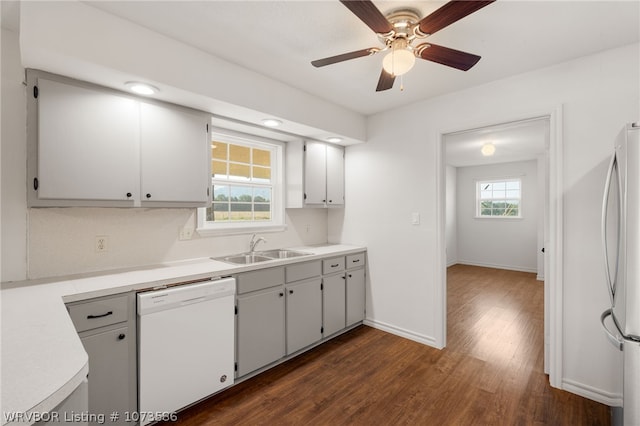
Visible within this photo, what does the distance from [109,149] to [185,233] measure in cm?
92

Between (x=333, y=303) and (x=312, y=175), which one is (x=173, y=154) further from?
(x=333, y=303)

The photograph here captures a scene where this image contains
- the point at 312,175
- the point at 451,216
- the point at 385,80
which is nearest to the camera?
the point at 385,80

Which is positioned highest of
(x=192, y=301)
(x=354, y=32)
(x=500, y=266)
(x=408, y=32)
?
(x=354, y=32)

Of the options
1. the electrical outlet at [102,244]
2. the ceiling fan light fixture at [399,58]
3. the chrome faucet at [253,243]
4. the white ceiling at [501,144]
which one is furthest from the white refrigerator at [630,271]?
the electrical outlet at [102,244]

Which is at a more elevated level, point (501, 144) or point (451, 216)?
point (501, 144)

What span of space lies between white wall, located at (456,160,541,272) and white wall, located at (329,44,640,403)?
15.5 feet

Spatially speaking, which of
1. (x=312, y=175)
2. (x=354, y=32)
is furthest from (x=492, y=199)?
(x=354, y=32)

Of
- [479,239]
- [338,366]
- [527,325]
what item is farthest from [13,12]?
[479,239]

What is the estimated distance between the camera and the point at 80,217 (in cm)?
208

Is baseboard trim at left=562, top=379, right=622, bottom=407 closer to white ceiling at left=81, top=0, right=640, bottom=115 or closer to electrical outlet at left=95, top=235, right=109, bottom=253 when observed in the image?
white ceiling at left=81, top=0, right=640, bottom=115

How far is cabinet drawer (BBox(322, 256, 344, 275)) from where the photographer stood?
10.1 feet

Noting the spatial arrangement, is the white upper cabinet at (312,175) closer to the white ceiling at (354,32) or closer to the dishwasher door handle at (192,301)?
the white ceiling at (354,32)

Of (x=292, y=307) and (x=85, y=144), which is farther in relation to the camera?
(x=292, y=307)

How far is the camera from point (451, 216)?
24.0 ft
